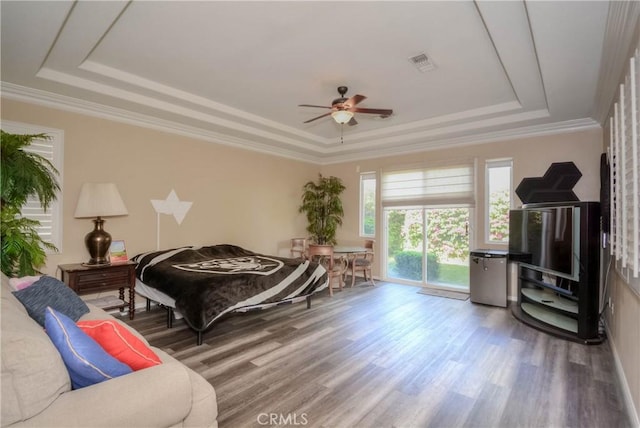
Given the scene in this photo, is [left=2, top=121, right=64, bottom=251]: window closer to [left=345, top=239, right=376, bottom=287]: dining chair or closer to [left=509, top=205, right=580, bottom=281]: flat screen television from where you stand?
[left=345, top=239, right=376, bottom=287]: dining chair

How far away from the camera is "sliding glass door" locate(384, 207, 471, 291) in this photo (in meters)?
5.24

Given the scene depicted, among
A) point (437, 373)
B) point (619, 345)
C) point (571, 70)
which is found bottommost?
point (437, 373)

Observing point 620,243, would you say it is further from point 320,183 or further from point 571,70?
point 320,183

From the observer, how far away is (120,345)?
1421 millimetres

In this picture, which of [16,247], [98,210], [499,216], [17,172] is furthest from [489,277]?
[17,172]

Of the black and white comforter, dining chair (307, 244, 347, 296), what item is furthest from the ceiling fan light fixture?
dining chair (307, 244, 347, 296)

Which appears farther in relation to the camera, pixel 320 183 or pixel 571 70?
pixel 320 183

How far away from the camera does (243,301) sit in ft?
10.8

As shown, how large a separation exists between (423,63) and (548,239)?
2.48m

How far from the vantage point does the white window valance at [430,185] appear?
513cm

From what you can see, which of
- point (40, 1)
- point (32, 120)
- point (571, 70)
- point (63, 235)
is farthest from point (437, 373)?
point (32, 120)

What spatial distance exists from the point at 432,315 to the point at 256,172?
3780mm

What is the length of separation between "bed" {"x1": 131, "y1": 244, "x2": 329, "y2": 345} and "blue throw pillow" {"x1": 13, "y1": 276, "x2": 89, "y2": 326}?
3.19 feet

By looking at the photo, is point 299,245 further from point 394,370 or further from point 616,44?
point 616,44
